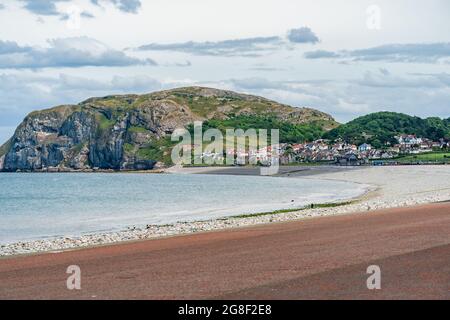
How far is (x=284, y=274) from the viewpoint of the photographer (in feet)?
59.0

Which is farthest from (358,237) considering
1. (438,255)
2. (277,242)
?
(438,255)

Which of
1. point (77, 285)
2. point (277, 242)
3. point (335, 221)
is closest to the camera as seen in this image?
point (77, 285)

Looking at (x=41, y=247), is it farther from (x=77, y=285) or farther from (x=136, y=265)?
(x=77, y=285)

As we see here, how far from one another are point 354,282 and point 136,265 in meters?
7.35

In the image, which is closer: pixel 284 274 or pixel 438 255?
pixel 284 274

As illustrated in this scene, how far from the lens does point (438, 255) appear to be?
781 inches

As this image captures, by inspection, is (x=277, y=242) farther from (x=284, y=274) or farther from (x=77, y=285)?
(x=77, y=285)

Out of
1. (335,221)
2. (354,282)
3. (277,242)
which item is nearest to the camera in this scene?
(354,282)

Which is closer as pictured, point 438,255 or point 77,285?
point 77,285

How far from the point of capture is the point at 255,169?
197 m

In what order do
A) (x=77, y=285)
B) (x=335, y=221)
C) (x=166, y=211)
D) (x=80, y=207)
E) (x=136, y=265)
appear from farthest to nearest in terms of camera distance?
Result: (x=80, y=207) → (x=166, y=211) → (x=335, y=221) → (x=136, y=265) → (x=77, y=285)
